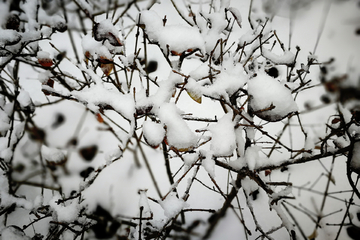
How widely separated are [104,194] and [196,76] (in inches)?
45.2

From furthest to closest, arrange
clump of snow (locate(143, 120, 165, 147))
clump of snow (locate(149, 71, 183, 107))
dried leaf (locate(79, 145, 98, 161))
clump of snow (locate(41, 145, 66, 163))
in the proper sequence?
dried leaf (locate(79, 145, 98, 161)), clump of snow (locate(41, 145, 66, 163)), clump of snow (locate(149, 71, 183, 107)), clump of snow (locate(143, 120, 165, 147))

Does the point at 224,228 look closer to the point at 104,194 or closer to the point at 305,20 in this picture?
the point at 104,194

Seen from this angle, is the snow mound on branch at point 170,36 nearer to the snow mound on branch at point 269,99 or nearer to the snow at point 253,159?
the snow mound on branch at point 269,99

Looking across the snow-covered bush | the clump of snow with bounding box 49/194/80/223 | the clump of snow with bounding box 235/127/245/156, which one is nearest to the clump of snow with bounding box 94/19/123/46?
the snow-covered bush

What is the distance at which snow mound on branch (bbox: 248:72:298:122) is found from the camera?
65 centimetres

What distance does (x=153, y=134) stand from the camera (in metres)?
0.59

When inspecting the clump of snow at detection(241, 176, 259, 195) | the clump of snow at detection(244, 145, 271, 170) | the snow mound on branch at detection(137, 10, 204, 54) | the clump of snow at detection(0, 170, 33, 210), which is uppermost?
the snow mound on branch at detection(137, 10, 204, 54)

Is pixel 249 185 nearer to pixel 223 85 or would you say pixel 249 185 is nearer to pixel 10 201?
pixel 223 85

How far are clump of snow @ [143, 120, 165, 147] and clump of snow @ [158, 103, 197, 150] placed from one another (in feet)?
0.08

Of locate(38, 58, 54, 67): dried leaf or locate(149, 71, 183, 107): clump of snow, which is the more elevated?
locate(38, 58, 54, 67): dried leaf

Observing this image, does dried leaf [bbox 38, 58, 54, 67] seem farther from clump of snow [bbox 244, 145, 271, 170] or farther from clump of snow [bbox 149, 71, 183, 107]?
clump of snow [bbox 244, 145, 271, 170]

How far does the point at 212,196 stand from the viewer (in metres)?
1.46

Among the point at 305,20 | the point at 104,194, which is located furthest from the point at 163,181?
the point at 305,20

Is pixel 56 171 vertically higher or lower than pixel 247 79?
lower
